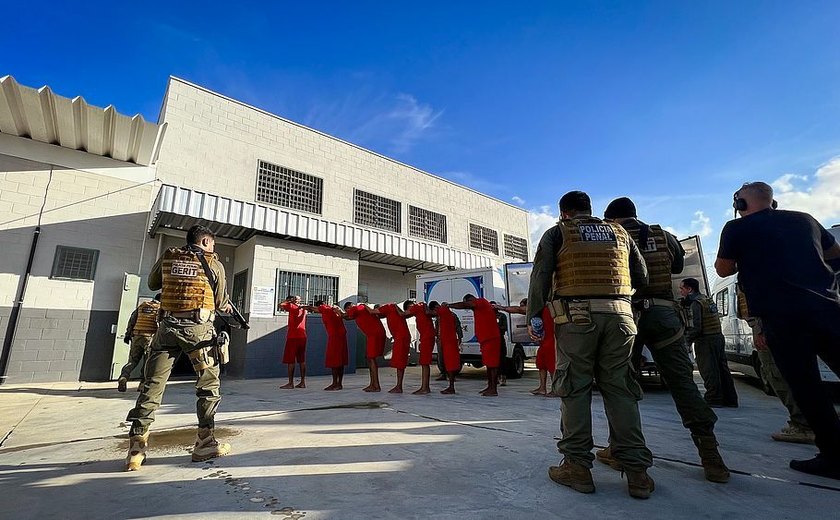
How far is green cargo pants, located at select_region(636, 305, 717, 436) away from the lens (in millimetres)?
2521

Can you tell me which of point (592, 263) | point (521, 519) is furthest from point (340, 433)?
point (592, 263)

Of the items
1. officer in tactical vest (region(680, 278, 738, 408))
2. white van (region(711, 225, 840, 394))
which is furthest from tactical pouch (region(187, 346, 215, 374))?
white van (region(711, 225, 840, 394))

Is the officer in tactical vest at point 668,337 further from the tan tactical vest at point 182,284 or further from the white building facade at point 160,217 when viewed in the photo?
the white building facade at point 160,217

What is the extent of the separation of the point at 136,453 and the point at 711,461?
12.7 feet

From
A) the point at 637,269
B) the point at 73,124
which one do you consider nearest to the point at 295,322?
the point at 73,124

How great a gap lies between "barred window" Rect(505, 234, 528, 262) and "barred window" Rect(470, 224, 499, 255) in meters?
0.88

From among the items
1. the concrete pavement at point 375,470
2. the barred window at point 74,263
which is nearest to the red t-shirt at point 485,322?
the concrete pavement at point 375,470

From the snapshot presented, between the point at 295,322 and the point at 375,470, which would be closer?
the point at 375,470

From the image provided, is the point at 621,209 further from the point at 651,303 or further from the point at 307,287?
the point at 307,287

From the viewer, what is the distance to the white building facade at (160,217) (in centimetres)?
821

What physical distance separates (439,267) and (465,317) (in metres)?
4.91

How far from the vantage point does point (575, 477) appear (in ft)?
7.22

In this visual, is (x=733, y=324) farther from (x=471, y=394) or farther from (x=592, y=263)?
(x=592, y=263)

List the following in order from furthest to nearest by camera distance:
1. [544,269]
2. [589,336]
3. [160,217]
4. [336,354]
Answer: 1. [160,217]
2. [336,354]
3. [544,269]
4. [589,336]
